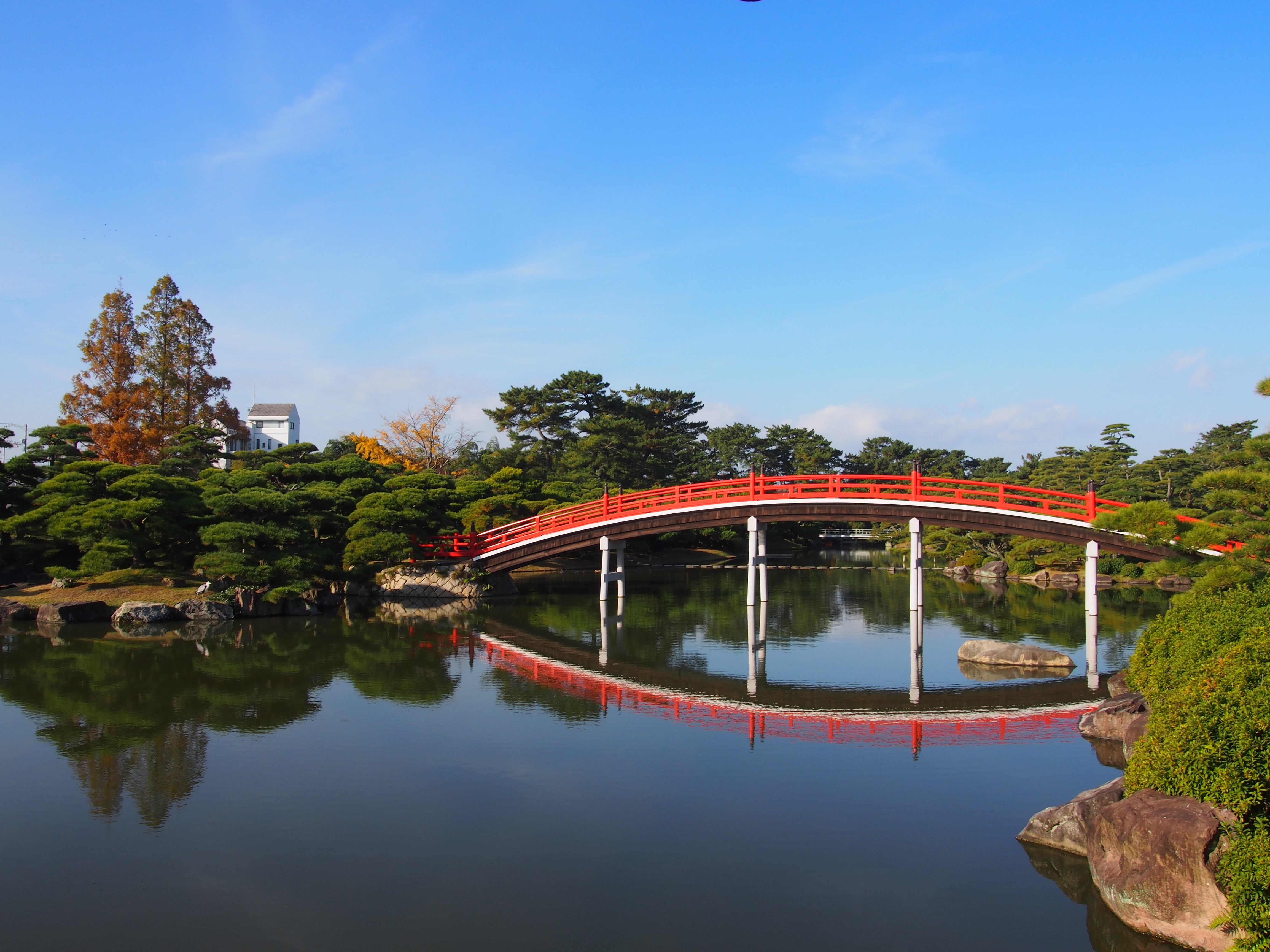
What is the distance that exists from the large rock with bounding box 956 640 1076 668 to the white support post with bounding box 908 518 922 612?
415cm

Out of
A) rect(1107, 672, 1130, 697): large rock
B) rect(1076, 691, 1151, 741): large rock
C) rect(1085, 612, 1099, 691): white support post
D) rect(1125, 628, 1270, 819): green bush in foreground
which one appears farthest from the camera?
rect(1085, 612, 1099, 691): white support post

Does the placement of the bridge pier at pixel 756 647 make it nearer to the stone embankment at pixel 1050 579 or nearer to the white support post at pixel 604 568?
the white support post at pixel 604 568

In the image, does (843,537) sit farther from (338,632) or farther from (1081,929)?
(1081,929)

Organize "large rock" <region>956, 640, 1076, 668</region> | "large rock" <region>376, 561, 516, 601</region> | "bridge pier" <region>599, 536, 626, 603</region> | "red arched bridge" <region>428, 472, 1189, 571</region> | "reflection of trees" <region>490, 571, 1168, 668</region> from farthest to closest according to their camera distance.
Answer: "large rock" <region>376, 561, 516, 601</region> < "bridge pier" <region>599, 536, 626, 603</region> < "reflection of trees" <region>490, 571, 1168, 668</region> < "red arched bridge" <region>428, 472, 1189, 571</region> < "large rock" <region>956, 640, 1076, 668</region>

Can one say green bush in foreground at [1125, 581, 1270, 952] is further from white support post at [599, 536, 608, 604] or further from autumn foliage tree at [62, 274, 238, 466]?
autumn foliage tree at [62, 274, 238, 466]

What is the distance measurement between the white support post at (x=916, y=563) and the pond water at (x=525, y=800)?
414 centimetres

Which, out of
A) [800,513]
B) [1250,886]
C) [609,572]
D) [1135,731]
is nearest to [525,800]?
[1250,886]

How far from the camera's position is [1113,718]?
12.6 metres

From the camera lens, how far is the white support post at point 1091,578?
21.9 meters

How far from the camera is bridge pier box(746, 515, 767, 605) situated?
25.9m

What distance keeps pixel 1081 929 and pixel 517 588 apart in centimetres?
2633

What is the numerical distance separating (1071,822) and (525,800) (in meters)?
5.66

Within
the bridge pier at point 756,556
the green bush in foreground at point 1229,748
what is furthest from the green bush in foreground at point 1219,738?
the bridge pier at point 756,556

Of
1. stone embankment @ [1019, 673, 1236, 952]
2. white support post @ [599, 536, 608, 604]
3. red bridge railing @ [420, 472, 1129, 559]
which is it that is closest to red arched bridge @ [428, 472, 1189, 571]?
red bridge railing @ [420, 472, 1129, 559]
